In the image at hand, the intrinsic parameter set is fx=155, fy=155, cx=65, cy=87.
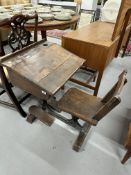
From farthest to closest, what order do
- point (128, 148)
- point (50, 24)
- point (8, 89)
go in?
point (50, 24), point (8, 89), point (128, 148)

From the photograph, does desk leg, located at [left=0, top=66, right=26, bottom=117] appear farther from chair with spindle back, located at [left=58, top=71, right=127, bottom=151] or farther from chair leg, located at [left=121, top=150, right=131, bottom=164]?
chair leg, located at [left=121, top=150, right=131, bottom=164]

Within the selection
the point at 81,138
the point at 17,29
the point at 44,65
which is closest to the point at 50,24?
the point at 17,29

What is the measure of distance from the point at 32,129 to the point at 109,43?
126 cm

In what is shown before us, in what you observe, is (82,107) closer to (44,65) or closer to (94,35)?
(44,65)

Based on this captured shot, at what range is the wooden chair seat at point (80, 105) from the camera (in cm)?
136

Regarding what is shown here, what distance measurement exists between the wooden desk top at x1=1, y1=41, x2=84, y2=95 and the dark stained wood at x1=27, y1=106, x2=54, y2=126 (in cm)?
60

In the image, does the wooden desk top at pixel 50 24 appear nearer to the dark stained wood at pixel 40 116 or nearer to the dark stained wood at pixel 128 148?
the dark stained wood at pixel 40 116

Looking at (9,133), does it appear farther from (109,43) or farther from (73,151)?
(109,43)

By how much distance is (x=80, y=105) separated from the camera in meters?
1.48

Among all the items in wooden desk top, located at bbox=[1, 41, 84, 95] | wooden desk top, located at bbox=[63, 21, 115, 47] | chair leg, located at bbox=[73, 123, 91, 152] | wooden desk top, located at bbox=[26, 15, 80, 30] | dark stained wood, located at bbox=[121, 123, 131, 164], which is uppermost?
wooden desk top, located at bbox=[26, 15, 80, 30]

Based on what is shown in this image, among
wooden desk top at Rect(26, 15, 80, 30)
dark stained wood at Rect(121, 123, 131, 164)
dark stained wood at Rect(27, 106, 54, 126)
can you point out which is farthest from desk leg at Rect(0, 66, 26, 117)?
dark stained wood at Rect(121, 123, 131, 164)

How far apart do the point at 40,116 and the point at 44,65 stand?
0.63 m

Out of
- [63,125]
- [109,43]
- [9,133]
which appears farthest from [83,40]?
[9,133]

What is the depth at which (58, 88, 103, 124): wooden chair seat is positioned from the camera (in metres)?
1.36
